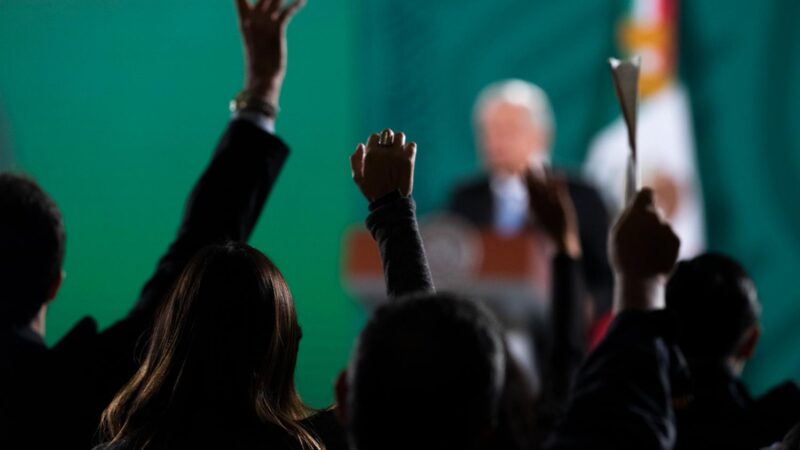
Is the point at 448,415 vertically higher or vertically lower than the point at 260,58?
lower

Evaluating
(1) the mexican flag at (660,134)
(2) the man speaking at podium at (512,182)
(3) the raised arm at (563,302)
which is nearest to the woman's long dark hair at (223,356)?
(3) the raised arm at (563,302)

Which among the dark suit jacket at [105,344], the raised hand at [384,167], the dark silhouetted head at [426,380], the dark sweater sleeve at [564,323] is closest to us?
the dark silhouetted head at [426,380]

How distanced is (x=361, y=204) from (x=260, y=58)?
14.5 feet

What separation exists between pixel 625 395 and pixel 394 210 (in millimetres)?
378

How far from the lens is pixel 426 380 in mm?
887

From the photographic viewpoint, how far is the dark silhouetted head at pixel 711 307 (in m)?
1.51

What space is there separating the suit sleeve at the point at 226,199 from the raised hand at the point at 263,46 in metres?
0.07

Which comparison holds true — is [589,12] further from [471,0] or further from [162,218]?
[162,218]

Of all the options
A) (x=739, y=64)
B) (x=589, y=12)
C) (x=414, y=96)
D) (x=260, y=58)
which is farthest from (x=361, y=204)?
(x=260, y=58)

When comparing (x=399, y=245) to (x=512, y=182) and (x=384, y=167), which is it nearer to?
(x=384, y=167)

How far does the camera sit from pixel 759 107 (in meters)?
5.78

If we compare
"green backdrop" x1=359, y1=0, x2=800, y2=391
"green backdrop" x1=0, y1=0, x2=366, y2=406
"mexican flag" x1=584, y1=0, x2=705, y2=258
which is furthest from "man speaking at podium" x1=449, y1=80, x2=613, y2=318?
"green backdrop" x1=0, y1=0, x2=366, y2=406

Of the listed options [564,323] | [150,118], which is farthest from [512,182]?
[564,323]

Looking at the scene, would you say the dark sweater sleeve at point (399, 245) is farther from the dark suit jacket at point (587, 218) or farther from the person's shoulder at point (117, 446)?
the dark suit jacket at point (587, 218)
